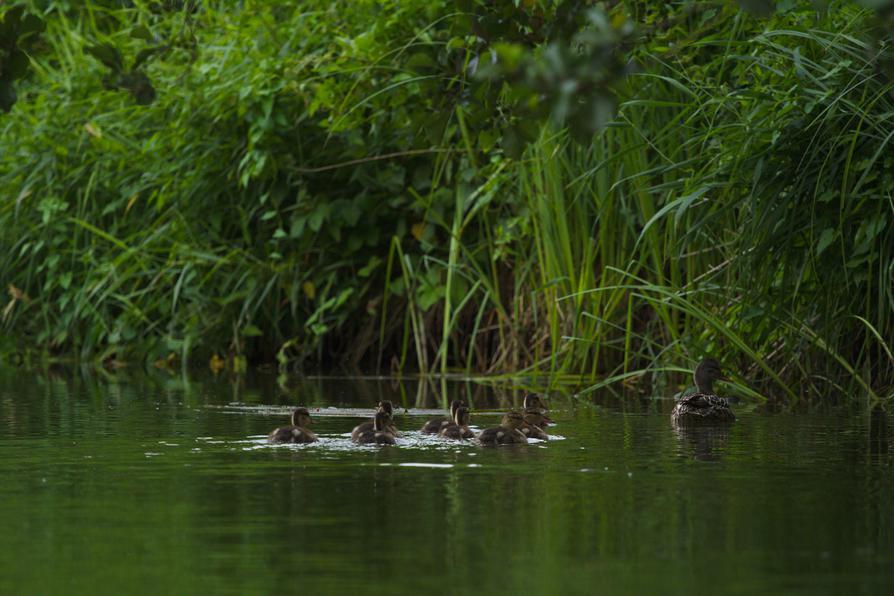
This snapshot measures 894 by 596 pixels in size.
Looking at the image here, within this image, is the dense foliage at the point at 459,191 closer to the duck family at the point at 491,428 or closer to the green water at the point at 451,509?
the duck family at the point at 491,428

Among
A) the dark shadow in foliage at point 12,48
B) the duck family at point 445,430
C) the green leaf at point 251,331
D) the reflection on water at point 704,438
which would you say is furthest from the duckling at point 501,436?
the green leaf at point 251,331

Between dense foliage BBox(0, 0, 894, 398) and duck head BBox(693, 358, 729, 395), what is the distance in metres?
0.27

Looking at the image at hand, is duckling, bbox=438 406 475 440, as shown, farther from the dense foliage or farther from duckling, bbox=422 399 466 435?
the dense foliage

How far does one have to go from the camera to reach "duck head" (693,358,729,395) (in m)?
10.3

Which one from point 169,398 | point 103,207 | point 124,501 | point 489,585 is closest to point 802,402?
point 169,398

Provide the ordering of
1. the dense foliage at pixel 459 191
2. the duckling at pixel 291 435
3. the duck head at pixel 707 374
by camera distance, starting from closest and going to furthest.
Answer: the duckling at pixel 291 435 → the dense foliage at pixel 459 191 → the duck head at pixel 707 374

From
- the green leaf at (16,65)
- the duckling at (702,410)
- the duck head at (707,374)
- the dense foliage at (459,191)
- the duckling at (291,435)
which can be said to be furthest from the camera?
the duck head at (707,374)

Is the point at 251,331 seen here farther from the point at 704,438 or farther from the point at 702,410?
the point at 704,438

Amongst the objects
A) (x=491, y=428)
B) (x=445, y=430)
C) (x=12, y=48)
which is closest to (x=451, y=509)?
(x=491, y=428)

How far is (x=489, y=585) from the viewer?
4.78m

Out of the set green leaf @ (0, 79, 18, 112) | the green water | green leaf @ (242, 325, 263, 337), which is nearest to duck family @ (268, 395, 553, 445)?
the green water

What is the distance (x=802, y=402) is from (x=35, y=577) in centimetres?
664

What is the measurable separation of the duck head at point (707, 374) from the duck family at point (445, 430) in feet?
4.48

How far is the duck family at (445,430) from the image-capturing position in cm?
848
